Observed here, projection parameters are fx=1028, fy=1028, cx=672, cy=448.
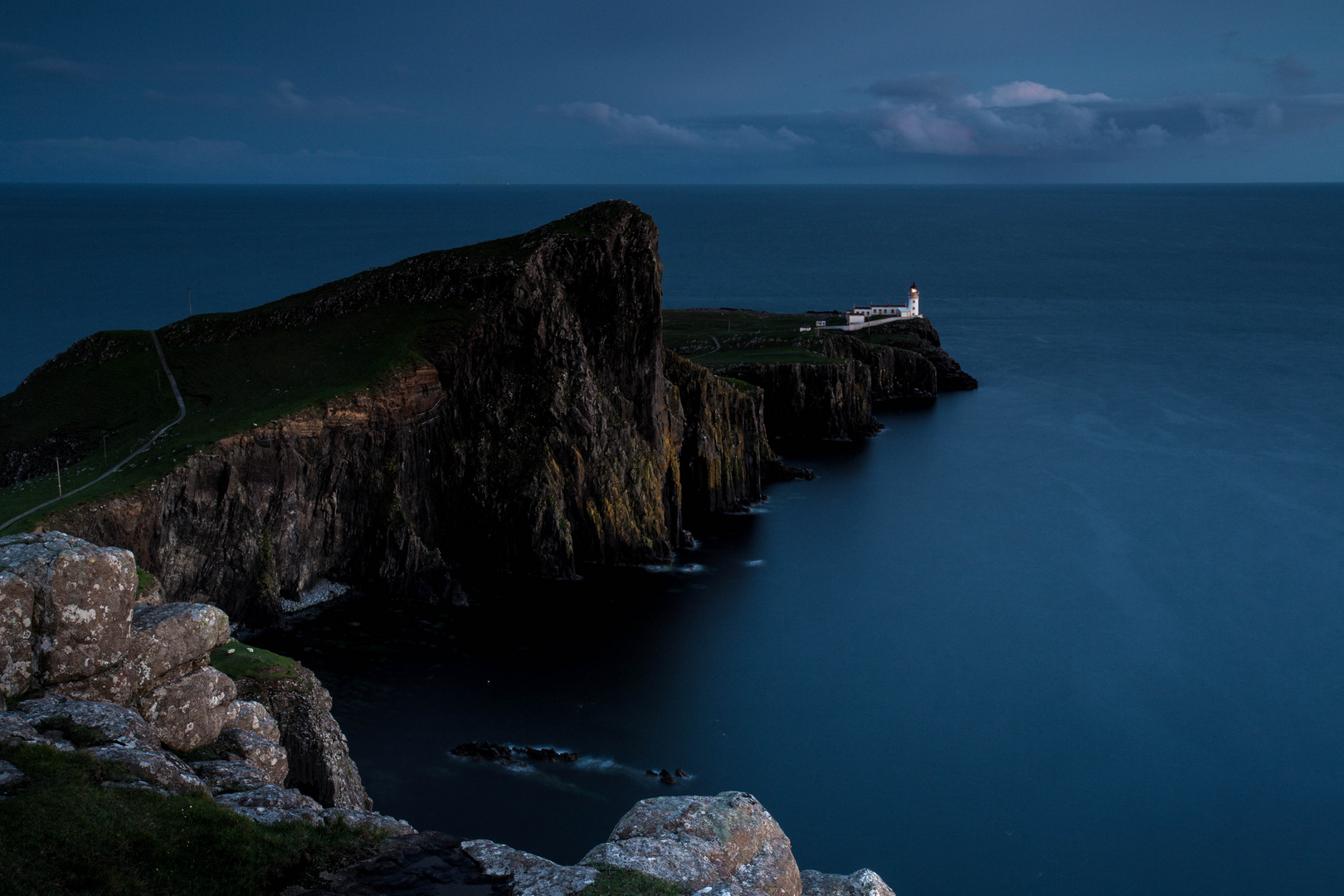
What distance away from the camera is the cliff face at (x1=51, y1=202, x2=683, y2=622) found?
65.6m

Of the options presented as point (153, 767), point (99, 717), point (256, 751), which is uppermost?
point (99, 717)

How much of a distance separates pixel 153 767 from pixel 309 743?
1604cm

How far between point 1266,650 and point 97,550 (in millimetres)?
70039

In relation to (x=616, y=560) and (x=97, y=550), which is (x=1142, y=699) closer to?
(x=616, y=560)

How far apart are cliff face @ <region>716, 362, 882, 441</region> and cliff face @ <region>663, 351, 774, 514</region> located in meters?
25.5

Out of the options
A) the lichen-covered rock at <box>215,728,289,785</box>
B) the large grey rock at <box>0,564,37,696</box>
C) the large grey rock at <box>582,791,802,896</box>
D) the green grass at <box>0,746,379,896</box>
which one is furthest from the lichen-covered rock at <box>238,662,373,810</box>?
the large grey rock at <box>582,791,802,896</box>

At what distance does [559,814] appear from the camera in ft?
155

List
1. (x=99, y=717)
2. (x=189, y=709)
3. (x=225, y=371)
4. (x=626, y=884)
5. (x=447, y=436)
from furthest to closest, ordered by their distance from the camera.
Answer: (x=225, y=371)
(x=447, y=436)
(x=189, y=709)
(x=99, y=717)
(x=626, y=884)

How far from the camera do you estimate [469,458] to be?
78.4 m

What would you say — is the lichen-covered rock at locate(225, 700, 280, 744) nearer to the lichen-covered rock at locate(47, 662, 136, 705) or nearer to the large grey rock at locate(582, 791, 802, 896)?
the lichen-covered rock at locate(47, 662, 136, 705)

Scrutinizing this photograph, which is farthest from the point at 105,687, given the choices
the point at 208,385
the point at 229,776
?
the point at 208,385

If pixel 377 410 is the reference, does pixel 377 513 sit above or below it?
below

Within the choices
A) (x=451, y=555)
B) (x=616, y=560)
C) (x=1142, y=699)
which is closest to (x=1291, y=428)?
(x=1142, y=699)

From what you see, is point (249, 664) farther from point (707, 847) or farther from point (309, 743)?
point (707, 847)
